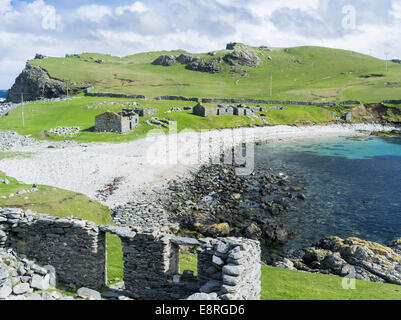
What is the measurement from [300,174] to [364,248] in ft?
100

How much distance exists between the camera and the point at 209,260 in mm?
13906

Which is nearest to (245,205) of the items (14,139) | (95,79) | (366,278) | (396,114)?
(366,278)

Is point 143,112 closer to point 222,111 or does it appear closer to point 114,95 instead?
point 222,111

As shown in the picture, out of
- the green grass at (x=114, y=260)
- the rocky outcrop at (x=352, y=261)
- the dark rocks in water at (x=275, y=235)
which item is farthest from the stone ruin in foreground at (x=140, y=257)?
the dark rocks in water at (x=275, y=235)

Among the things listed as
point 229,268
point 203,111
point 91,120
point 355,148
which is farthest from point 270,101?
point 229,268

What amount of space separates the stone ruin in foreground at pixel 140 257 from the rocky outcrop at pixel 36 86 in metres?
147

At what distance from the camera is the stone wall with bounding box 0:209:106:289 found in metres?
16.3

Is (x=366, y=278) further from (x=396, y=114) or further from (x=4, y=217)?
(x=396, y=114)

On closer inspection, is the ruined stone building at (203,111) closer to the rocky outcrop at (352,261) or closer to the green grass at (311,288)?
the rocky outcrop at (352,261)

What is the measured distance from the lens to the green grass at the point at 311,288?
1722 cm

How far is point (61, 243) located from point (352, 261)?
20.6 meters

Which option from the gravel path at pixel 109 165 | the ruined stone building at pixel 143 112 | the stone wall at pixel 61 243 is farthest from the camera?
the ruined stone building at pixel 143 112

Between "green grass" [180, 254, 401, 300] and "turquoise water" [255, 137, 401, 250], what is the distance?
9434 millimetres

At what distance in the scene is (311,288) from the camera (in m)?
18.6
